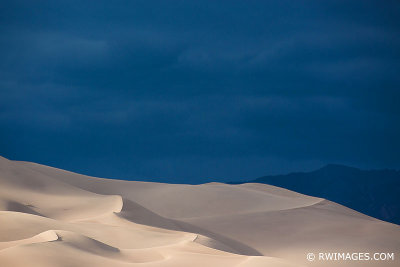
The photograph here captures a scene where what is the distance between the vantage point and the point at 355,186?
53375 mm

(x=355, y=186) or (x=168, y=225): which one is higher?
(x=355, y=186)

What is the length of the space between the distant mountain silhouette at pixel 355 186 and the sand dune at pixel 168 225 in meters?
34.6

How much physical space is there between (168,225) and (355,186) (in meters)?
44.9

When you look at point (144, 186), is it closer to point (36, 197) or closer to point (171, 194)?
point (171, 194)

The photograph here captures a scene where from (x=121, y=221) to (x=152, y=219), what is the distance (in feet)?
3.48

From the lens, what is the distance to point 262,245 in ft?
36.4

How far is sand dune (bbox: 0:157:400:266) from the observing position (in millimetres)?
6488

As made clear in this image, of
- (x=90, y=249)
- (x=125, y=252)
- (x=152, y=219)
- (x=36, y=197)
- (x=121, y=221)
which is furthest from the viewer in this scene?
(x=36, y=197)

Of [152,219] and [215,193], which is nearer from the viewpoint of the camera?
[152,219]

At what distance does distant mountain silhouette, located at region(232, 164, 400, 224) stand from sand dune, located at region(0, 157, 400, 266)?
1363 inches

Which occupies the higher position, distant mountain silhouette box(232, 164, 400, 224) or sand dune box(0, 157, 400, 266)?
distant mountain silhouette box(232, 164, 400, 224)

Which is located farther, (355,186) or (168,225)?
(355,186)

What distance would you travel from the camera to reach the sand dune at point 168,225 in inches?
255

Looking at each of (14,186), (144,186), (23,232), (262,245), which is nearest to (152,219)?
(262,245)
